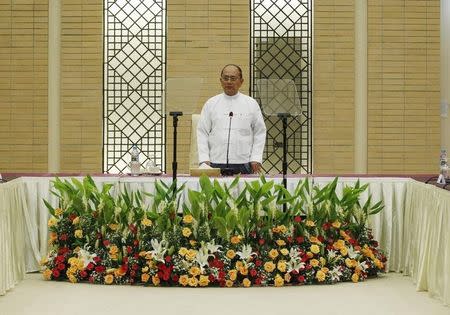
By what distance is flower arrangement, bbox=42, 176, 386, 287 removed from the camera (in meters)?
6.59

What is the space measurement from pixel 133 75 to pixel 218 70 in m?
1.02

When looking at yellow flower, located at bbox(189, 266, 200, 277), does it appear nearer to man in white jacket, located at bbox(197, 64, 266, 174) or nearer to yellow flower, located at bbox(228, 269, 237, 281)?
yellow flower, located at bbox(228, 269, 237, 281)

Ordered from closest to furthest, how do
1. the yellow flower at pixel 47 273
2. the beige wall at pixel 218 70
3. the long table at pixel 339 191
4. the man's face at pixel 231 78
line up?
1. the long table at pixel 339 191
2. the yellow flower at pixel 47 273
3. the man's face at pixel 231 78
4. the beige wall at pixel 218 70

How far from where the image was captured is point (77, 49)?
1061 cm

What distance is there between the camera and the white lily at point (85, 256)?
670 cm

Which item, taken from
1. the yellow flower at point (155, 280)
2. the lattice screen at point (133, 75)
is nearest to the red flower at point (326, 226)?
the yellow flower at point (155, 280)

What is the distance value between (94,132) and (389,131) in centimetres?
347

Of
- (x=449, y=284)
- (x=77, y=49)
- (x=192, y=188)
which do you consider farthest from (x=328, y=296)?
(x=77, y=49)

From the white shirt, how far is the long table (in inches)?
27.9

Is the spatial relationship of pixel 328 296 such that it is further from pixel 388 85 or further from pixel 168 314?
pixel 388 85

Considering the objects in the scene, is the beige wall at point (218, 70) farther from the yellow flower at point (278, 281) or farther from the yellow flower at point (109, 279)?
the yellow flower at point (278, 281)

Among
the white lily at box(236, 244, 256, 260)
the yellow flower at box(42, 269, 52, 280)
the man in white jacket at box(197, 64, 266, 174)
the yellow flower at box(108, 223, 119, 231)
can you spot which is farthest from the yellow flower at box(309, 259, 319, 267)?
the yellow flower at box(42, 269, 52, 280)

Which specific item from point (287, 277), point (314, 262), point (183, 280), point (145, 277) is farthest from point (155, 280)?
point (314, 262)

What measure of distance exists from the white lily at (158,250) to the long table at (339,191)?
0.47 m
